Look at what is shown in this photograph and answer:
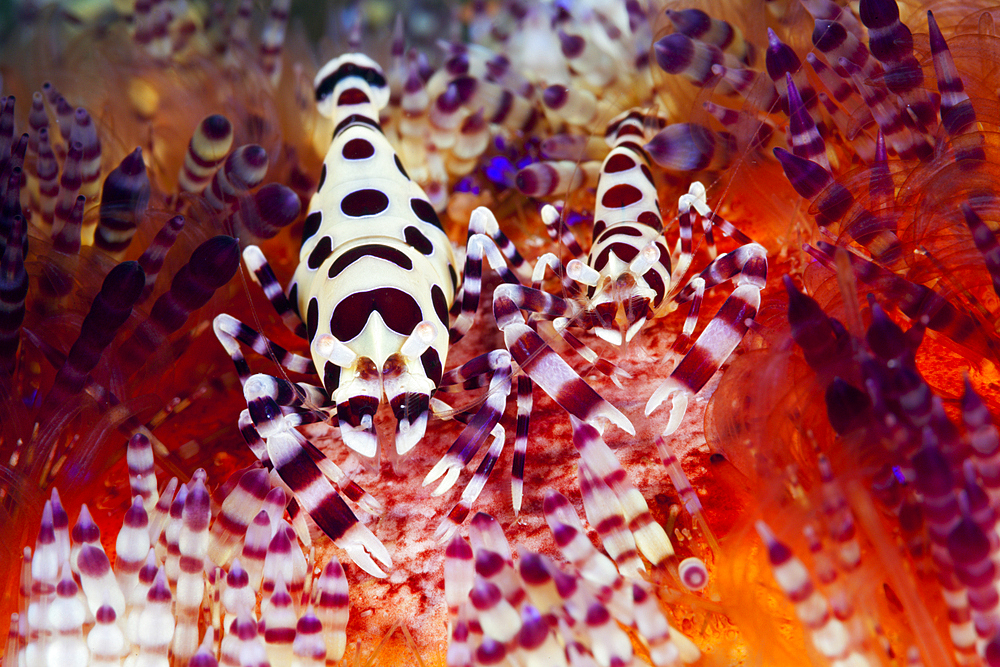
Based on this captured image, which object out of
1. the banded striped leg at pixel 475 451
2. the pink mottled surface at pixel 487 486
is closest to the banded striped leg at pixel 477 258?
the pink mottled surface at pixel 487 486

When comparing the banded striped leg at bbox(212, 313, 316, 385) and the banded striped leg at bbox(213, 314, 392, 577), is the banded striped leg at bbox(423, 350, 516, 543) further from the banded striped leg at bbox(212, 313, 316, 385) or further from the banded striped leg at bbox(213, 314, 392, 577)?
the banded striped leg at bbox(212, 313, 316, 385)

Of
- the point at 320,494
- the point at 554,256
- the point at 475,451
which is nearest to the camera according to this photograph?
the point at 320,494

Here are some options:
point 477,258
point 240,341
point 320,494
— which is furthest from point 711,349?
point 240,341

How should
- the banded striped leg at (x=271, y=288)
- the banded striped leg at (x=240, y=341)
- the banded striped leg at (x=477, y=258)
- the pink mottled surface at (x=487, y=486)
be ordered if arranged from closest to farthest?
the pink mottled surface at (x=487, y=486), the banded striped leg at (x=240, y=341), the banded striped leg at (x=477, y=258), the banded striped leg at (x=271, y=288)

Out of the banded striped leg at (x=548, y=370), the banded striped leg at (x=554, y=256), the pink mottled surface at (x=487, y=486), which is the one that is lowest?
the pink mottled surface at (x=487, y=486)

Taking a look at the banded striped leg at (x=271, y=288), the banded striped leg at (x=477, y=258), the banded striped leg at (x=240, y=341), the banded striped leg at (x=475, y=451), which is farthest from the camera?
the banded striped leg at (x=271, y=288)

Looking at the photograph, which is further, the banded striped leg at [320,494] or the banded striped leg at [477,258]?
the banded striped leg at [477,258]

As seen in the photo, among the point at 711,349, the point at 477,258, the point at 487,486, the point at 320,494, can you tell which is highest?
the point at 711,349

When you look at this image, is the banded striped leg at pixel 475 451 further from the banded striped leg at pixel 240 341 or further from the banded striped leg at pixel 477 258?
the banded striped leg at pixel 240 341

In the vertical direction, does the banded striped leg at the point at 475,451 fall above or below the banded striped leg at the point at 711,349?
below

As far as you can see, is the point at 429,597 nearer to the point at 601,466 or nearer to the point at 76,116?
the point at 601,466

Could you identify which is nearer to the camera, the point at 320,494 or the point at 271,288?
the point at 320,494

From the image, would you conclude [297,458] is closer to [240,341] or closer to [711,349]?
[240,341]
